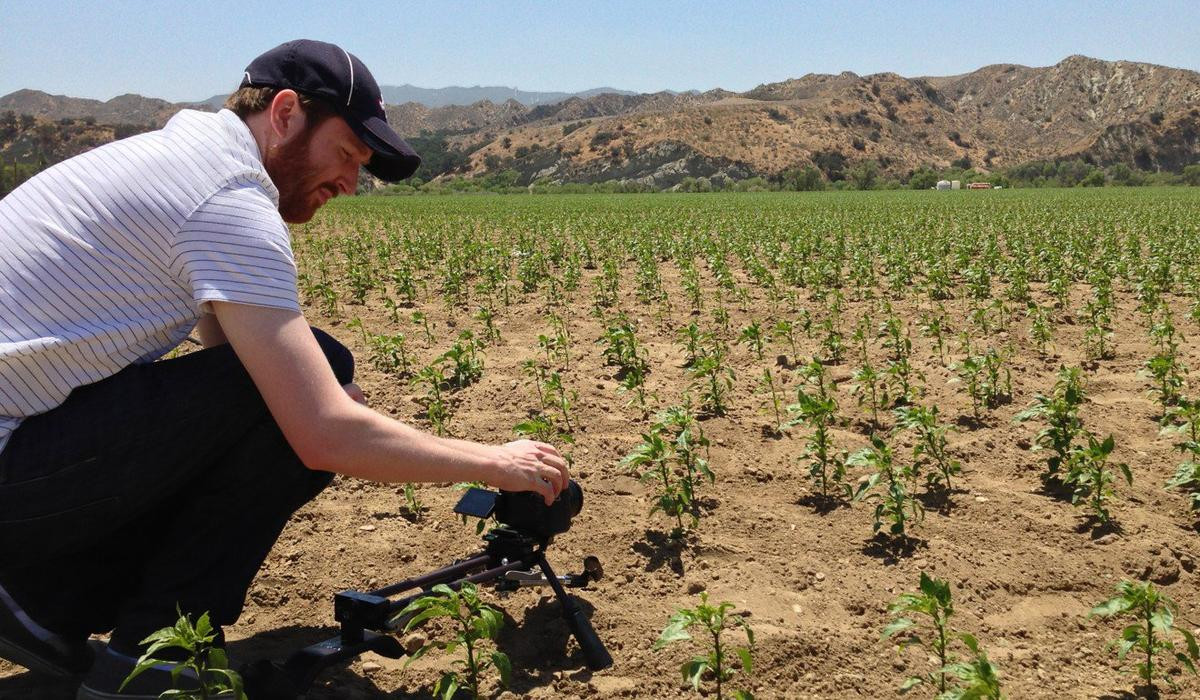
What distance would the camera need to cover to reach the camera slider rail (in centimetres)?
229

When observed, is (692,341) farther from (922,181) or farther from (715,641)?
(922,181)

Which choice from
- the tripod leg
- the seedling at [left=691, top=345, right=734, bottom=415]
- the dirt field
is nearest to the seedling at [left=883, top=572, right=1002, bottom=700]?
the dirt field

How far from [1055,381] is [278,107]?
520cm

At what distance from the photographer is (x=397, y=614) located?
2.56m

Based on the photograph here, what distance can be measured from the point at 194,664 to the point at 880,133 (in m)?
119

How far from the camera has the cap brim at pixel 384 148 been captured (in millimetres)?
2373

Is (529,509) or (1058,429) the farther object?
(1058,429)

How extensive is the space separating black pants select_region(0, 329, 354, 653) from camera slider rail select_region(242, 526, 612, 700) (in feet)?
0.86

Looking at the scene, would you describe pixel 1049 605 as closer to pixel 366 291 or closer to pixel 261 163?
pixel 261 163

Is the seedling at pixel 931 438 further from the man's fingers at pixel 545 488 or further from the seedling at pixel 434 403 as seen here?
the seedling at pixel 434 403

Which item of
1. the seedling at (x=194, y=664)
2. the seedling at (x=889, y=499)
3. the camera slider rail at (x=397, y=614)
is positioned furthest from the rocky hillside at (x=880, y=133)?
the seedling at (x=194, y=664)

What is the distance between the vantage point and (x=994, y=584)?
3.21 metres

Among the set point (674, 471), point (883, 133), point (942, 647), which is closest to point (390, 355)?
point (674, 471)

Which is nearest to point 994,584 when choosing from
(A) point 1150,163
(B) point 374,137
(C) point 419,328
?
(B) point 374,137
